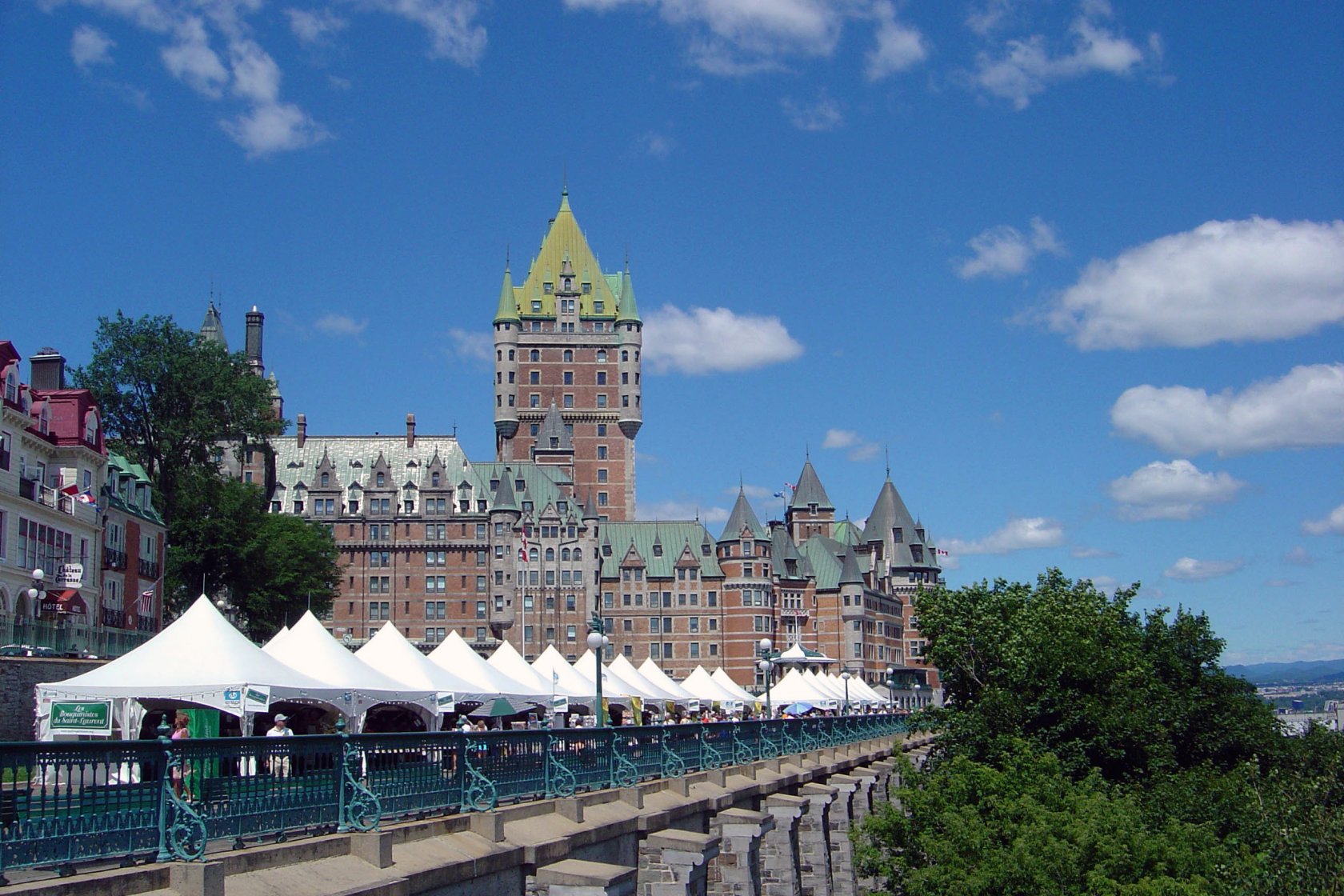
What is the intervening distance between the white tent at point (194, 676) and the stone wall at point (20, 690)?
943 centimetres

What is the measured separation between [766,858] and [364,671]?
9.85 meters

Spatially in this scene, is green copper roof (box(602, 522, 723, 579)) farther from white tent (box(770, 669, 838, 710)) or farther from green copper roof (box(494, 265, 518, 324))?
white tent (box(770, 669, 838, 710))

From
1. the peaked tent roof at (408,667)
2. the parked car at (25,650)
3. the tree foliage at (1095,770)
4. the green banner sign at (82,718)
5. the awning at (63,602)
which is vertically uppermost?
the awning at (63,602)

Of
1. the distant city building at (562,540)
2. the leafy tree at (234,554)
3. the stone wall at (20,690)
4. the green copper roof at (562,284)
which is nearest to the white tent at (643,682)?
the stone wall at (20,690)

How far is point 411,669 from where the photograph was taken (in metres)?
35.8

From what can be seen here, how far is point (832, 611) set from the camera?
14188cm

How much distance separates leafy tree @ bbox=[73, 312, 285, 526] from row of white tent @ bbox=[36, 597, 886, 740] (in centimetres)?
3124

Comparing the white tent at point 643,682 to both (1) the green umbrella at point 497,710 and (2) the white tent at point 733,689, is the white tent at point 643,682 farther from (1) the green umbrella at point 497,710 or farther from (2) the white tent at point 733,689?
(1) the green umbrella at point 497,710

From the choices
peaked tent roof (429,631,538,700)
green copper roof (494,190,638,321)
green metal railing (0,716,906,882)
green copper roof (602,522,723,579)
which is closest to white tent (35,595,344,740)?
green metal railing (0,716,906,882)

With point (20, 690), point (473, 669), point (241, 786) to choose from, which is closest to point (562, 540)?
point (473, 669)

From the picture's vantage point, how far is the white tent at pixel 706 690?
60312mm

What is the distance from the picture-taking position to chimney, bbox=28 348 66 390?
59.8 meters

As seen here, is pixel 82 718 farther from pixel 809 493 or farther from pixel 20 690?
pixel 809 493

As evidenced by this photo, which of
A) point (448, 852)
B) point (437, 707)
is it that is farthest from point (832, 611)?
point (448, 852)
